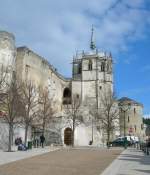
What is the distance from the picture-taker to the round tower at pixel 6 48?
194 feet

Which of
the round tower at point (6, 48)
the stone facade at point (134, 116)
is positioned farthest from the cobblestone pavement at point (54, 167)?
the stone facade at point (134, 116)

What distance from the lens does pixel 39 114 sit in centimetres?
5116

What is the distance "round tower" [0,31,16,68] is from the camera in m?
59.0

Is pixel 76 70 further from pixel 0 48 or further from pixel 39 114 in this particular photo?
pixel 39 114

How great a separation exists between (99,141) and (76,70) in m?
25.6

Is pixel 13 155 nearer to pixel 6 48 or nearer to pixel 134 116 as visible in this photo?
pixel 6 48

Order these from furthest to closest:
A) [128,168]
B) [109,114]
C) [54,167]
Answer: [109,114] < [128,168] < [54,167]

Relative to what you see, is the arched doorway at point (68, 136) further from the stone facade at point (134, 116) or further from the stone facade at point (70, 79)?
the stone facade at point (134, 116)

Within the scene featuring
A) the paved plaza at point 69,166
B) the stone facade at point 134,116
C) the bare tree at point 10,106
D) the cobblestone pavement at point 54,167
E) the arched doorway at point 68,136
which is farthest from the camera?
the stone facade at point 134,116

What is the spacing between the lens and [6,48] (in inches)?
2350

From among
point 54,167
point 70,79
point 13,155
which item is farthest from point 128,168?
point 70,79

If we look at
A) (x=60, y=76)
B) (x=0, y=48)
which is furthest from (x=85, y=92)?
(x=0, y=48)

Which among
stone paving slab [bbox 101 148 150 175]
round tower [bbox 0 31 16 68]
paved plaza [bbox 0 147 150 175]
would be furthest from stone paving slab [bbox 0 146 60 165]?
round tower [bbox 0 31 16 68]

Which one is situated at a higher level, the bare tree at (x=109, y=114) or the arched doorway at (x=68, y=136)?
the bare tree at (x=109, y=114)
